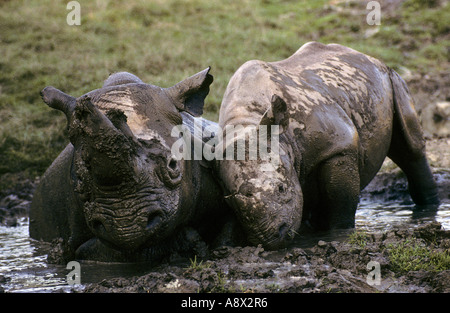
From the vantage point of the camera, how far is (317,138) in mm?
6477

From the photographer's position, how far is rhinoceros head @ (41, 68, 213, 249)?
453 cm

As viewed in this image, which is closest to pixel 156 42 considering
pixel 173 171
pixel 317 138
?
pixel 317 138

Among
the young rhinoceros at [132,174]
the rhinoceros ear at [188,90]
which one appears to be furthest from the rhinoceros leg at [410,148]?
the rhinoceros ear at [188,90]

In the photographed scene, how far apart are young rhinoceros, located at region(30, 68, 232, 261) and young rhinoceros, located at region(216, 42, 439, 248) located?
18.9 inches

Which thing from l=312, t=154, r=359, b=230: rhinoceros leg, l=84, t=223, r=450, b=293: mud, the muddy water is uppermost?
l=312, t=154, r=359, b=230: rhinoceros leg

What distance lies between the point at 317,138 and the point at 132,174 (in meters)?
2.29

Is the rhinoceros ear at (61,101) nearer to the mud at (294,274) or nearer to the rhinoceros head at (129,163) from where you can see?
Answer: the rhinoceros head at (129,163)

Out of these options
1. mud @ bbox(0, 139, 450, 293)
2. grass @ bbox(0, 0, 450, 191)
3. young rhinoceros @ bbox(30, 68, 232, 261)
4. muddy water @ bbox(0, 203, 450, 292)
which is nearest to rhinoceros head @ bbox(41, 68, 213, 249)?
young rhinoceros @ bbox(30, 68, 232, 261)

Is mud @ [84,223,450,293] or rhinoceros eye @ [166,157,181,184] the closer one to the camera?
mud @ [84,223,450,293]

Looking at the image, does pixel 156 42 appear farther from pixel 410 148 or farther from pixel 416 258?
pixel 416 258

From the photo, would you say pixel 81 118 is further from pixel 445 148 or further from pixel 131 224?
pixel 445 148

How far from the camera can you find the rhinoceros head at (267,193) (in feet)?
18.4

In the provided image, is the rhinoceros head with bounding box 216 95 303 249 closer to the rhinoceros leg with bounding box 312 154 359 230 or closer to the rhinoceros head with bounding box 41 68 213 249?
the rhinoceros head with bounding box 41 68 213 249

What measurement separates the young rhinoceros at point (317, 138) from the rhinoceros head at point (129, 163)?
60cm
